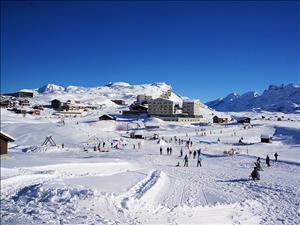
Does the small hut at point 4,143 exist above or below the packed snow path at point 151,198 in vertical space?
above

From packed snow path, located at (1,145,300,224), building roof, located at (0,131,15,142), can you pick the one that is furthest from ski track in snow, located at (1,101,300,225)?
building roof, located at (0,131,15,142)

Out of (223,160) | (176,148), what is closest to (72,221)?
(223,160)

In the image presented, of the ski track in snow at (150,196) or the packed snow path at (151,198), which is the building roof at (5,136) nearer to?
the ski track in snow at (150,196)

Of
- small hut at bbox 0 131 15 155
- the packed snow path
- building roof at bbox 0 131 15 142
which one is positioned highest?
building roof at bbox 0 131 15 142

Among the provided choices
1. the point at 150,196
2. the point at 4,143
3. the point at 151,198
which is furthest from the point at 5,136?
the point at 151,198

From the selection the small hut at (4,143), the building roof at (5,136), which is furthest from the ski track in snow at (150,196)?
the building roof at (5,136)

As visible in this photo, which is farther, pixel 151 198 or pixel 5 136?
pixel 5 136

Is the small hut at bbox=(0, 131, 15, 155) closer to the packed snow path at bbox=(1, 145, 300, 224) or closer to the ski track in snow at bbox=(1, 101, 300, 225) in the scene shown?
the ski track in snow at bbox=(1, 101, 300, 225)

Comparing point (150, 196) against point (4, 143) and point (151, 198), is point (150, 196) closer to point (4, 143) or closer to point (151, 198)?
point (151, 198)

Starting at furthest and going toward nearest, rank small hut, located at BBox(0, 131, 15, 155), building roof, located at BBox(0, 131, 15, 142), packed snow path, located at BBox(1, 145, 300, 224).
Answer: small hut, located at BBox(0, 131, 15, 155) → building roof, located at BBox(0, 131, 15, 142) → packed snow path, located at BBox(1, 145, 300, 224)

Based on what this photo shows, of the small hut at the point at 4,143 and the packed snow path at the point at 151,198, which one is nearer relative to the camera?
the packed snow path at the point at 151,198

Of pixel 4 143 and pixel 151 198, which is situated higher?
pixel 4 143

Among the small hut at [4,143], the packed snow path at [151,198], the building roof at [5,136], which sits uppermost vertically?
the building roof at [5,136]

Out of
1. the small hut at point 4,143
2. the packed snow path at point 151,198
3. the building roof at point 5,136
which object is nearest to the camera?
the packed snow path at point 151,198
